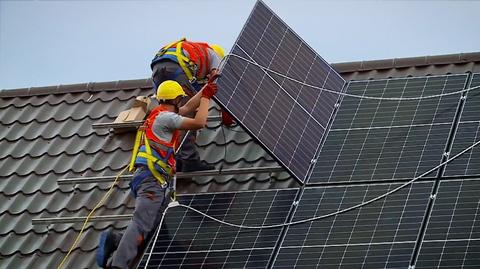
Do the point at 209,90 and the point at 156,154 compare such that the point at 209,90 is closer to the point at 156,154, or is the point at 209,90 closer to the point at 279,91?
the point at 156,154

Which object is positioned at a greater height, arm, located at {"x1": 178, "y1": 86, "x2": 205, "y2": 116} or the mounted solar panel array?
arm, located at {"x1": 178, "y1": 86, "x2": 205, "y2": 116}

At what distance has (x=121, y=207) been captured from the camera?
1698 centimetres

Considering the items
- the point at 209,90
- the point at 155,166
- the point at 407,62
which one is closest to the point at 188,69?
the point at 209,90

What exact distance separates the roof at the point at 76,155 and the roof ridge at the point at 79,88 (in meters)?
0.01

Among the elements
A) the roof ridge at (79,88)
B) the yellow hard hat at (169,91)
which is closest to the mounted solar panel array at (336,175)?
the yellow hard hat at (169,91)

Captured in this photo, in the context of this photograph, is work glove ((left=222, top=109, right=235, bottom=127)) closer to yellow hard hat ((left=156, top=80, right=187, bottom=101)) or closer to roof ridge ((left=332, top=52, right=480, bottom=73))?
yellow hard hat ((left=156, top=80, right=187, bottom=101))

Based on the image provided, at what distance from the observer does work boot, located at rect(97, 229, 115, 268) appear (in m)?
15.2

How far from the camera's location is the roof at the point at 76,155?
54.5 feet

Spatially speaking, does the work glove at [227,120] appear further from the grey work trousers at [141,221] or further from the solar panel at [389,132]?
the grey work trousers at [141,221]

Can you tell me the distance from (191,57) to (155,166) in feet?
6.67

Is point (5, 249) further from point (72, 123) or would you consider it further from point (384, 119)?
point (384, 119)

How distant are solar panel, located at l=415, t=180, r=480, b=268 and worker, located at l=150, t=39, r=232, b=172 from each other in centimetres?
335

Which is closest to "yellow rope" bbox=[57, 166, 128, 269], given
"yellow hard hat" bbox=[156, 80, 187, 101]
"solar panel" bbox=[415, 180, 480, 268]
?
"yellow hard hat" bbox=[156, 80, 187, 101]

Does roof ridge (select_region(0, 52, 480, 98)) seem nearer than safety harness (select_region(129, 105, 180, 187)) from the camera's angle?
No
